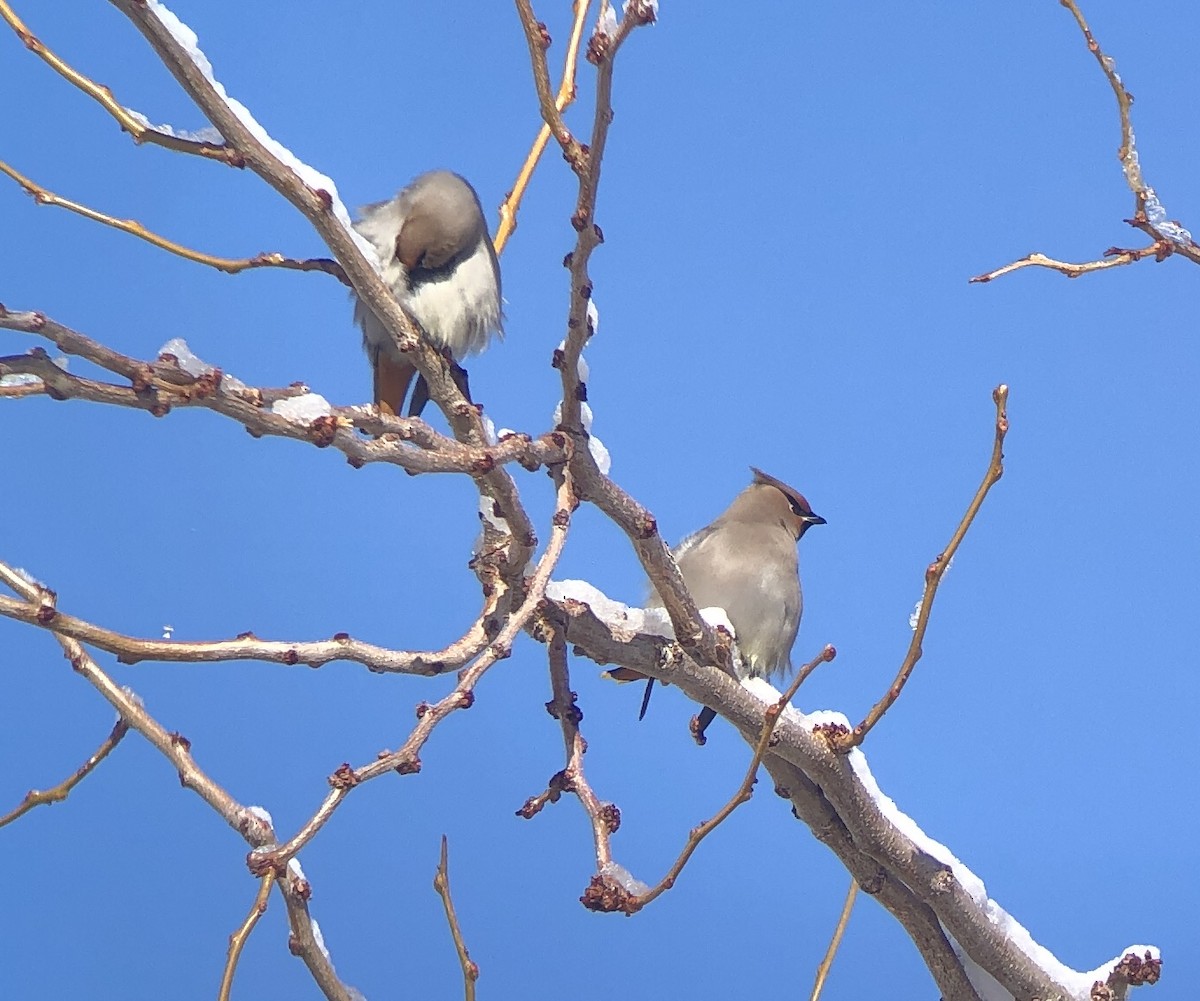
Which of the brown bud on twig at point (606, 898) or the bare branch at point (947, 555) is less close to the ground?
the bare branch at point (947, 555)

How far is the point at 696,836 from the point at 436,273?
1.70 metres

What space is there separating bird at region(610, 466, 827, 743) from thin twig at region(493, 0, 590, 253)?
0.99 metres

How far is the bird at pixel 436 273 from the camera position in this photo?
9.61 feet

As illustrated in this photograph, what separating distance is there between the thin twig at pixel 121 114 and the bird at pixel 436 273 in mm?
1203

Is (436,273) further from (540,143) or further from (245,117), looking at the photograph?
(245,117)

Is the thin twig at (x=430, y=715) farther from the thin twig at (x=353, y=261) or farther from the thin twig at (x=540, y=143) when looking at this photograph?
the thin twig at (x=540, y=143)

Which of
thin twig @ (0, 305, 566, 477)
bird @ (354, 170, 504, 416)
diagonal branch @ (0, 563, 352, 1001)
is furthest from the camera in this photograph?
bird @ (354, 170, 504, 416)

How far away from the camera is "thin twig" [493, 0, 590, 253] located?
1959mm

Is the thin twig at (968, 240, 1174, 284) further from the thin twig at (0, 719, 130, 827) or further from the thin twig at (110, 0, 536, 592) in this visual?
the thin twig at (0, 719, 130, 827)

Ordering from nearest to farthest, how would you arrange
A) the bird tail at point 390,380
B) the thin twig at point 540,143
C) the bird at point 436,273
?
the thin twig at point 540,143
the bird at point 436,273
the bird tail at point 390,380

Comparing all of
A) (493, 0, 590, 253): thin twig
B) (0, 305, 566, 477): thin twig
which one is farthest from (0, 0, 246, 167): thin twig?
(493, 0, 590, 253): thin twig

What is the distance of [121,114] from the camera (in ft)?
4.94

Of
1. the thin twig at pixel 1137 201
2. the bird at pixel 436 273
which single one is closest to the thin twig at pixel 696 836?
the thin twig at pixel 1137 201

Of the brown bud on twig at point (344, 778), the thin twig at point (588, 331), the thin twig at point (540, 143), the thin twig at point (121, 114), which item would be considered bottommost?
the brown bud on twig at point (344, 778)
